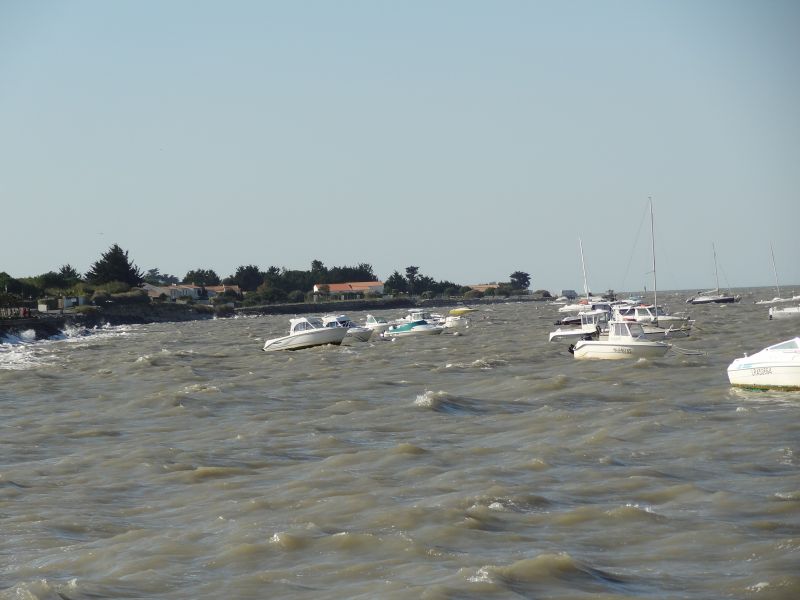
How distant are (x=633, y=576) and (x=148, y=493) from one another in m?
10.2

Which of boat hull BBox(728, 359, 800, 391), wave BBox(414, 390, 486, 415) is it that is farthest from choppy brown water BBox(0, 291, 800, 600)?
boat hull BBox(728, 359, 800, 391)

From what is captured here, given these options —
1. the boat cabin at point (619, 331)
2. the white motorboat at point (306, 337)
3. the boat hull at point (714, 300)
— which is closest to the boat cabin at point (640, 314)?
the white motorboat at point (306, 337)

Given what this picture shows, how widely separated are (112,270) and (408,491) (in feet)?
596

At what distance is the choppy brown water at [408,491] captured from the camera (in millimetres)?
13930

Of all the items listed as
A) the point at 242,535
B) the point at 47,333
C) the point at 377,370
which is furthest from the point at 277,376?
the point at 47,333

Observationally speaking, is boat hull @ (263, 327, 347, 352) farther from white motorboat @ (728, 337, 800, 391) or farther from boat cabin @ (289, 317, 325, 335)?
white motorboat @ (728, 337, 800, 391)

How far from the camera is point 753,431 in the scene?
25.0 meters

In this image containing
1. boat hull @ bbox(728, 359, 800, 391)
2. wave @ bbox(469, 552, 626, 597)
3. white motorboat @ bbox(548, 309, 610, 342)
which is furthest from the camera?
white motorboat @ bbox(548, 309, 610, 342)

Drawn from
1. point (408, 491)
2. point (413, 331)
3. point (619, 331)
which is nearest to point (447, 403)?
point (408, 491)

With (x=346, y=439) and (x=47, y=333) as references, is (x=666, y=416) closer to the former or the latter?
(x=346, y=439)

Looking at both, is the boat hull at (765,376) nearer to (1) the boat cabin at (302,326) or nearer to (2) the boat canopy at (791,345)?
(2) the boat canopy at (791,345)

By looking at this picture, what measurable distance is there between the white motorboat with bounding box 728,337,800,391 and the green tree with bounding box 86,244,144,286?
17179 centimetres

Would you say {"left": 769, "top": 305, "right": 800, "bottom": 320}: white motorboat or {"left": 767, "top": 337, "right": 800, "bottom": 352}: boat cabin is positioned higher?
{"left": 767, "top": 337, "right": 800, "bottom": 352}: boat cabin

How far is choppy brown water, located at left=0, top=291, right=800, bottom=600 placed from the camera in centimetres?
1393
